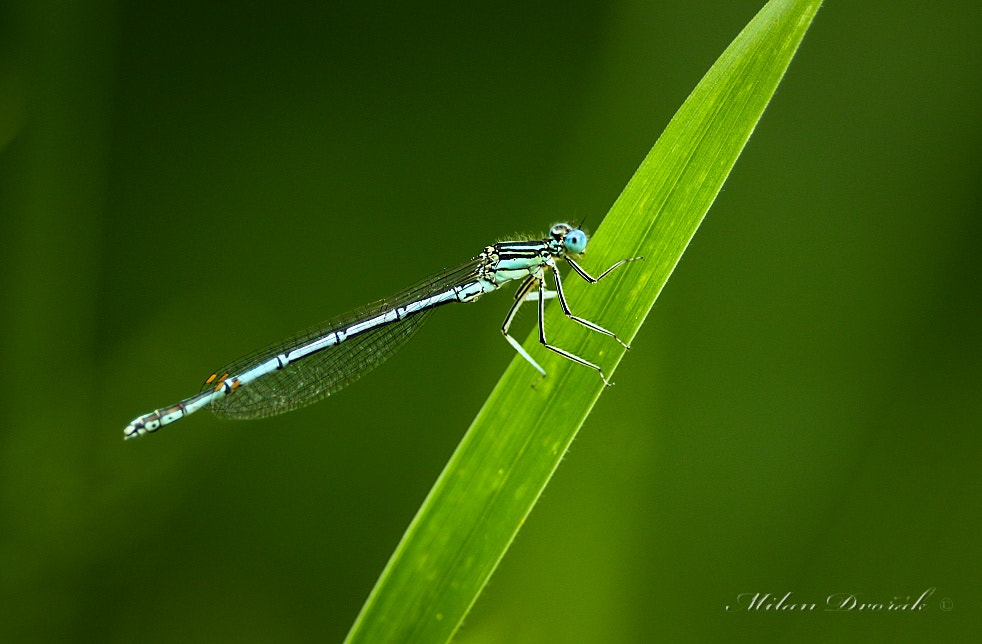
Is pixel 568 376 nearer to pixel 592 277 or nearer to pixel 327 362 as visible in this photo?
pixel 592 277

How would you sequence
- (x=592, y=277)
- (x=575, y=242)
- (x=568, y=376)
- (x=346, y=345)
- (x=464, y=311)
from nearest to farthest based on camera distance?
(x=568, y=376) < (x=592, y=277) < (x=575, y=242) < (x=346, y=345) < (x=464, y=311)

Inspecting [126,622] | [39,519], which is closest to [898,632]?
[126,622]

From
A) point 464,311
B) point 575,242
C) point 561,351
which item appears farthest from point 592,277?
point 464,311

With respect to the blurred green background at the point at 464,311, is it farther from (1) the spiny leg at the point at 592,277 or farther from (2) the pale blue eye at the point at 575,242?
(1) the spiny leg at the point at 592,277

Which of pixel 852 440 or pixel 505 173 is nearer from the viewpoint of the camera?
pixel 852 440

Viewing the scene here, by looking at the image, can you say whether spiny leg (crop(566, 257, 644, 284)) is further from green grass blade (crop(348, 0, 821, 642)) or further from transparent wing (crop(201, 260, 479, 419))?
transparent wing (crop(201, 260, 479, 419))

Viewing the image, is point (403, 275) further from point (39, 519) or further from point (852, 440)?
point (852, 440)

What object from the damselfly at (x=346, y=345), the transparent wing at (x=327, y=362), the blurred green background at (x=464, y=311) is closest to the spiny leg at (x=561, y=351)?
the damselfly at (x=346, y=345)
